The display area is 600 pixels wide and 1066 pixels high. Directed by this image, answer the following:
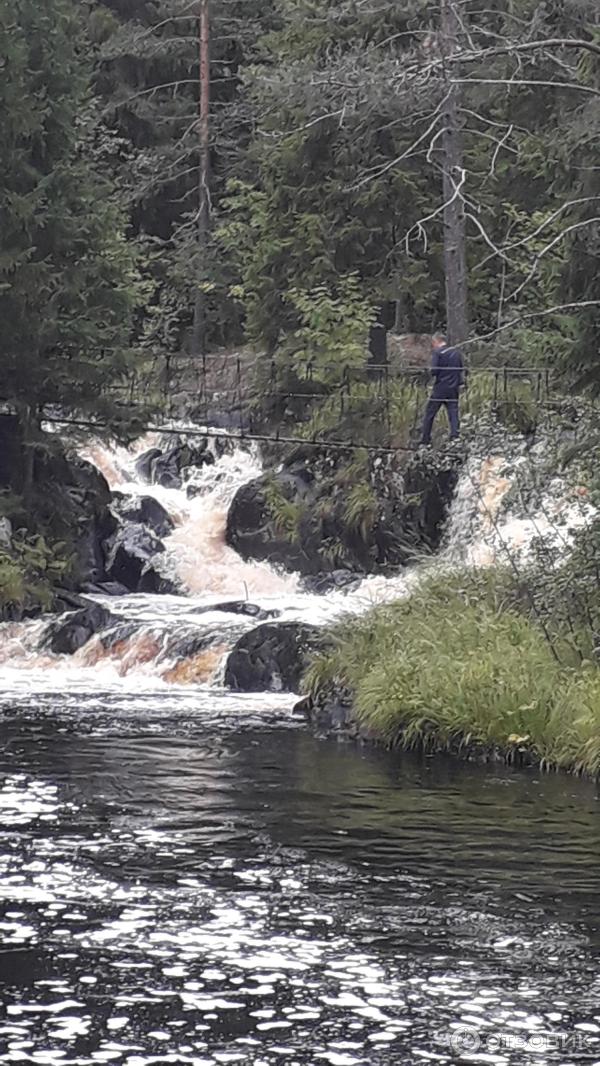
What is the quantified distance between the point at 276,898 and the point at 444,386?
15867 millimetres

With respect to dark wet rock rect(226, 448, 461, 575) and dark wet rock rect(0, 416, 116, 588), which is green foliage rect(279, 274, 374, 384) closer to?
dark wet rock rect(226, 448, 461, 575)

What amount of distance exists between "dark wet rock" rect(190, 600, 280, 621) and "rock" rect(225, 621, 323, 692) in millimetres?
2284

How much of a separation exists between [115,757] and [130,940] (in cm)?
580

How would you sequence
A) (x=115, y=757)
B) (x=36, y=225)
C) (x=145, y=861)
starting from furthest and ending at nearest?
(x=36, y=225) → (x=115, y=757) → (x=145, y=861)

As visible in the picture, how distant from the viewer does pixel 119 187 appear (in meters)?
→ 41.2

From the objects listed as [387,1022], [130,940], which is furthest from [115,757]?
[387,1022]

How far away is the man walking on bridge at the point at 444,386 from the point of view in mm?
26656

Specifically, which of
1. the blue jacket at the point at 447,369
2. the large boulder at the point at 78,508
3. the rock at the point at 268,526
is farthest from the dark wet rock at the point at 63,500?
the blue jacket at the point at 447,369

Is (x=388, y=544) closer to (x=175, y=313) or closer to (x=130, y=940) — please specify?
(x=175, y=313)

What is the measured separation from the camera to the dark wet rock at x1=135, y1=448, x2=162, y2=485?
1224 inches

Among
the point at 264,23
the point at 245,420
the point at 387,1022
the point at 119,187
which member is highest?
the point at 264,23

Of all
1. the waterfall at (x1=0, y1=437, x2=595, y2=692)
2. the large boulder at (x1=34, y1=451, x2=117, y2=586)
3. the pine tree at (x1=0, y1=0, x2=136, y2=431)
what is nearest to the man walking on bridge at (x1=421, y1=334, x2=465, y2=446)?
the waterfall at (x1=0, y1=437, x2=595, y2=692)

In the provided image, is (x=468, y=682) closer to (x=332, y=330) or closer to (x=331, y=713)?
(x=331, y=713)

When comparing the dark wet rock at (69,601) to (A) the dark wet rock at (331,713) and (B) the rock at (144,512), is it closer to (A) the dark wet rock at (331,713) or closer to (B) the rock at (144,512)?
(B) the rock at (144,512)
